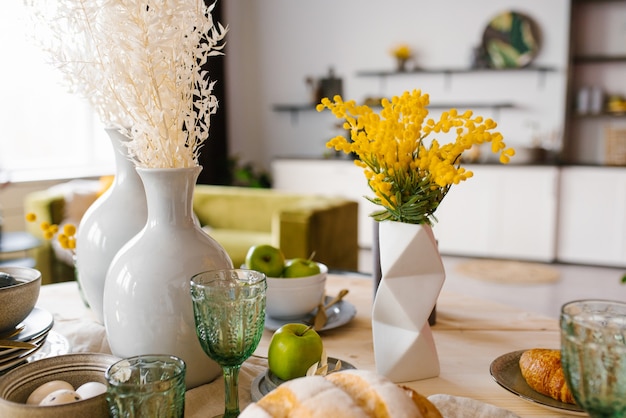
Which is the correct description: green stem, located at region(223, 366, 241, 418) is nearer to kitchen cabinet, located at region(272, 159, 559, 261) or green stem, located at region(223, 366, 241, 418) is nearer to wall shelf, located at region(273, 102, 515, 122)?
kitchen cabinet, located at region(272, 159, 559, 261)

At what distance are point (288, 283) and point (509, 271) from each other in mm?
3797

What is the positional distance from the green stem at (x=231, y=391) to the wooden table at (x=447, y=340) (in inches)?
2.1

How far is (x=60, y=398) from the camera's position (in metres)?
0.77

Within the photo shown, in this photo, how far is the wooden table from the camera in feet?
3.13

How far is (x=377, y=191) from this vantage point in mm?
961

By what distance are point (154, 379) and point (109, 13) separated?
0.54m

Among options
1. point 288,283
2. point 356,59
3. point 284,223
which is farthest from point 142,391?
point 356,59

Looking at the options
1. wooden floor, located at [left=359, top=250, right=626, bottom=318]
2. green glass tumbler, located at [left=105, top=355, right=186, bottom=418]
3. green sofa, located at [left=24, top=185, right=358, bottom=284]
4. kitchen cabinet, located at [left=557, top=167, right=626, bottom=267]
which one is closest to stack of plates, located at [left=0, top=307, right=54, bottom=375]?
green glass tumbler, located at [left=105, top=355, right=186, bottom=418]

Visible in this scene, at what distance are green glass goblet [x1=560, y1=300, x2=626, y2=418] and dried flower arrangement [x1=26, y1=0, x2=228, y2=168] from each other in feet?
1.94

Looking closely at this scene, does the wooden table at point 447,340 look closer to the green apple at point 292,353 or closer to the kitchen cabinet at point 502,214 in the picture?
the green apple at point 292,353

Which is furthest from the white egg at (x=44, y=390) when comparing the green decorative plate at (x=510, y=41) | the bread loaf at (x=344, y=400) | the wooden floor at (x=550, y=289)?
the green decorative plate at (x=510, y=41)

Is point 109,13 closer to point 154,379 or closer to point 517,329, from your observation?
point 154,379

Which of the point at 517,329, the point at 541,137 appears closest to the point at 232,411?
the point at 517,329

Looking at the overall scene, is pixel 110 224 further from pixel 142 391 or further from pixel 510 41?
pixel 510 41
